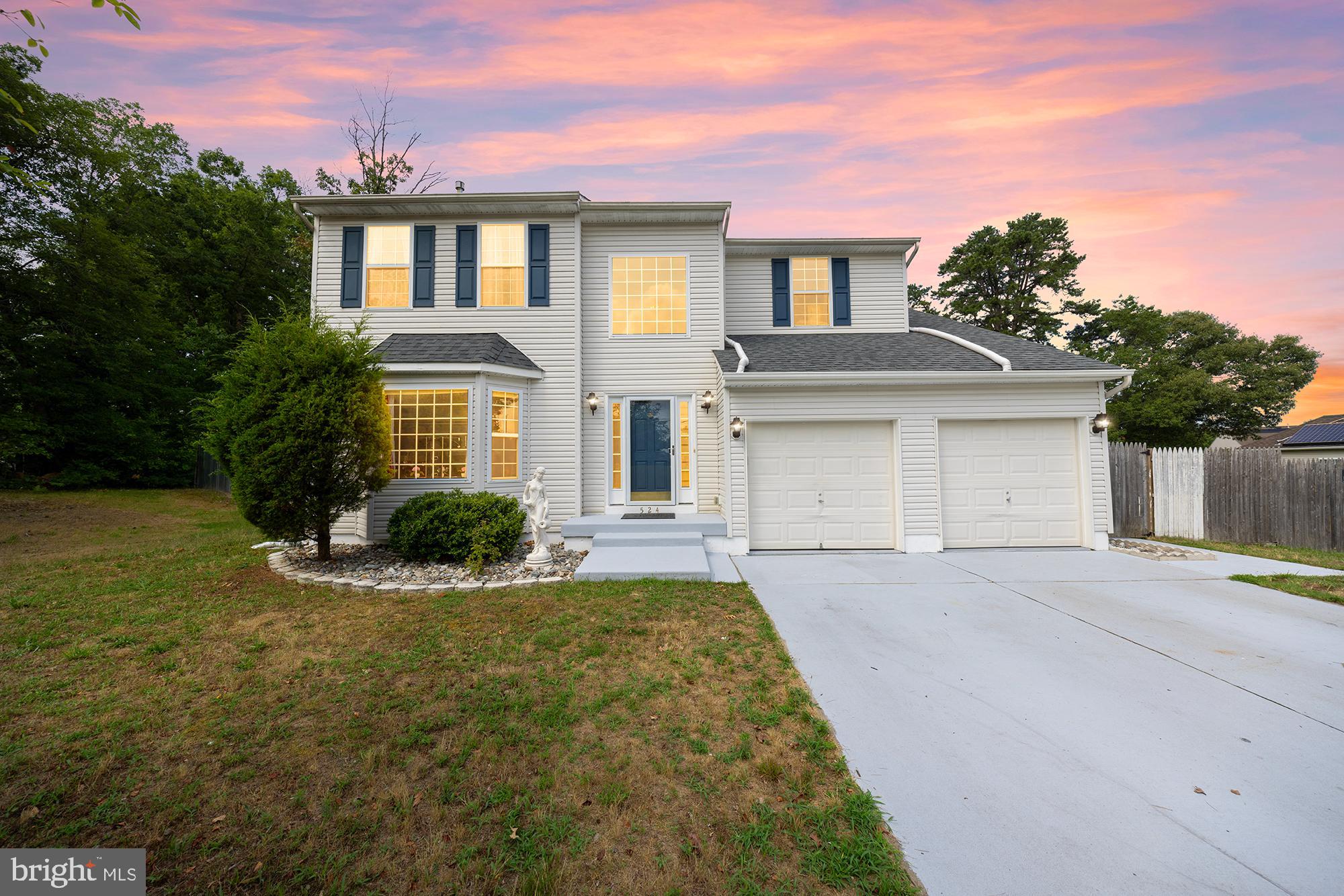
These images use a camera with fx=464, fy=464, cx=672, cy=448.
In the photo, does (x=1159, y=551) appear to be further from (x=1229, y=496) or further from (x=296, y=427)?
(x=296, y=427)

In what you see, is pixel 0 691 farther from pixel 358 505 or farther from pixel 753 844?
pixel 753 844

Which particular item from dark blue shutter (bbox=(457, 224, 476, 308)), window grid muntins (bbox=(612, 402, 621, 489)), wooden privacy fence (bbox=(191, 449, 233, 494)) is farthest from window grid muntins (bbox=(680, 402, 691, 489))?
wooden privacy fence (bbox=(191, 449, 233, 494))

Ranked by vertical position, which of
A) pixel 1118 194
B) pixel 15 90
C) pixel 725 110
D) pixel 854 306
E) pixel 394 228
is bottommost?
pixel 854 306

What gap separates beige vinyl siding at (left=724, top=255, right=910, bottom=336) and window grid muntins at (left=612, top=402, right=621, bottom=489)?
10.8 ft

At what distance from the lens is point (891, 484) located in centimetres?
773

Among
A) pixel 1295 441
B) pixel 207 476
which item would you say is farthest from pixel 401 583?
pixel 1295 441

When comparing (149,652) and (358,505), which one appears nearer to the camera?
(149,652)

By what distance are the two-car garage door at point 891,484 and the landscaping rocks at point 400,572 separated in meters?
3.34

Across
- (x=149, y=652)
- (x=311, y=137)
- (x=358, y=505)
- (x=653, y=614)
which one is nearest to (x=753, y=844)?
(x=653, y=614)

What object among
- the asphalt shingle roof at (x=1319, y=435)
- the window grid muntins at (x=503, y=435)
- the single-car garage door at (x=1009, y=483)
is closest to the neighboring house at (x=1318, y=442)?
the asphalt shingle roof at (x=1319, y=435)

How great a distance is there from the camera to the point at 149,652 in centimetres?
385

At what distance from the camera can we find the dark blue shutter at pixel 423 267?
29.3 ft

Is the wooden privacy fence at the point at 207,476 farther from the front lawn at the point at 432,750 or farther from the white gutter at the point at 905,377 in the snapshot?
the white gutter at the point at 905,377

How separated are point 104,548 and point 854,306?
1458cm
